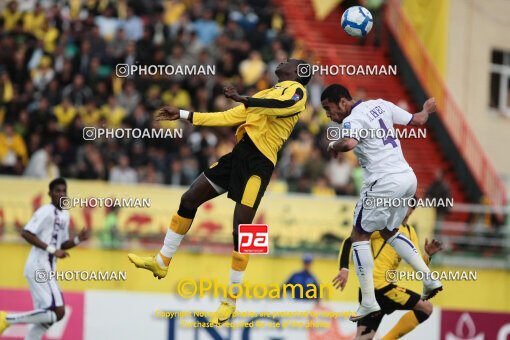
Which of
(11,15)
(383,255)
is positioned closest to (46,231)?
(383,255)

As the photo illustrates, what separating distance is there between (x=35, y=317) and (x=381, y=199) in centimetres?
548

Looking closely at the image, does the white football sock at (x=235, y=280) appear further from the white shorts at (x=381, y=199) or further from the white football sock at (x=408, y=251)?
the white football sock at (x=408, y=251)

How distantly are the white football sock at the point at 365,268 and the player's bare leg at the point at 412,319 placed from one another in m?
1.50

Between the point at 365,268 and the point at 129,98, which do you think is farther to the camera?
the point at 129,98

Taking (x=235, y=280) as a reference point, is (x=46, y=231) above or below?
above

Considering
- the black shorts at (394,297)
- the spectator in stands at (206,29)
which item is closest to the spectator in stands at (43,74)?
the spectator in stands at (206,29)

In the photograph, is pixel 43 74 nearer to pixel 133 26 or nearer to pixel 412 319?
pixel 133 26

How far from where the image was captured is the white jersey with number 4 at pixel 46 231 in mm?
17469

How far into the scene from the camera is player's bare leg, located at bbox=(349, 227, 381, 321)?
15055 millimetres

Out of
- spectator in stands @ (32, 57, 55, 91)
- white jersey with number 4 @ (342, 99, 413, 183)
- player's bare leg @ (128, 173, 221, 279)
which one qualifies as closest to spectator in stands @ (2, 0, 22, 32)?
spectator in stands @ (32, 57, 55, 91)

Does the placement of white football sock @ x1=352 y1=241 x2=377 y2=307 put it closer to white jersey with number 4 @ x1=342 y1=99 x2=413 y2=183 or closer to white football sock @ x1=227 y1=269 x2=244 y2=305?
white jersey with number 4 @ x1=342 y1=99 x2=413 y2=183

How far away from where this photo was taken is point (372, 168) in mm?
15047

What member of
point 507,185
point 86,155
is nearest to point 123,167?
point 86,155

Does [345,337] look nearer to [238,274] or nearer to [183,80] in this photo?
[238,274]
